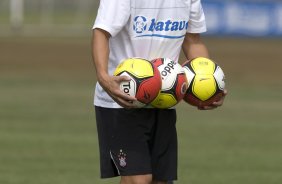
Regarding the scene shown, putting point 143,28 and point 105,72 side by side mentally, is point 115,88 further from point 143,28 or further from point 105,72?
point 143,28

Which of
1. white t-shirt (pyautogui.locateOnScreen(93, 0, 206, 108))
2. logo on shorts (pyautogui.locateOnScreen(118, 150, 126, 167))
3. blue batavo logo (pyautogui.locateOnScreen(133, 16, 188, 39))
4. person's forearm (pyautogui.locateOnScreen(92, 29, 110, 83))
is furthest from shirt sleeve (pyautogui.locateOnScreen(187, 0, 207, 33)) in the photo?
logo on shorts (pyautogui.locateOnScreen(118, 150, 126, 167))

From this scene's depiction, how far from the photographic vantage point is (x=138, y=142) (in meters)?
7.27

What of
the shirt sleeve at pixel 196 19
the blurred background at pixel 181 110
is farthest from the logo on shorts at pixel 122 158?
the blurred background at pixel 181 110

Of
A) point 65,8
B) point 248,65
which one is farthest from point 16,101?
point 65,8

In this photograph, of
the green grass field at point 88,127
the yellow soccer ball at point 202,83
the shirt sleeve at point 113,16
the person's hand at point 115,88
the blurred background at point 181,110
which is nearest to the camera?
the person's hand at point 115,88

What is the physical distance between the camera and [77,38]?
128 ft

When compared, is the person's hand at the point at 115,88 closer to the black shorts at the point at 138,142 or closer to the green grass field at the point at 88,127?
the black shorts at the point at 138,142

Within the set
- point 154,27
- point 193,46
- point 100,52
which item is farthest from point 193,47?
point 100,52

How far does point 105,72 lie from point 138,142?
65 cm

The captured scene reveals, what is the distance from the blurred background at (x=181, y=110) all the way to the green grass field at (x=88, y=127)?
0.01m

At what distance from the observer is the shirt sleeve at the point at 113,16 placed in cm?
702

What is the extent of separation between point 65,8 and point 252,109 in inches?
1499

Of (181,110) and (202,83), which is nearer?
(202,83)

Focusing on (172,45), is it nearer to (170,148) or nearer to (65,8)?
(170,148)
